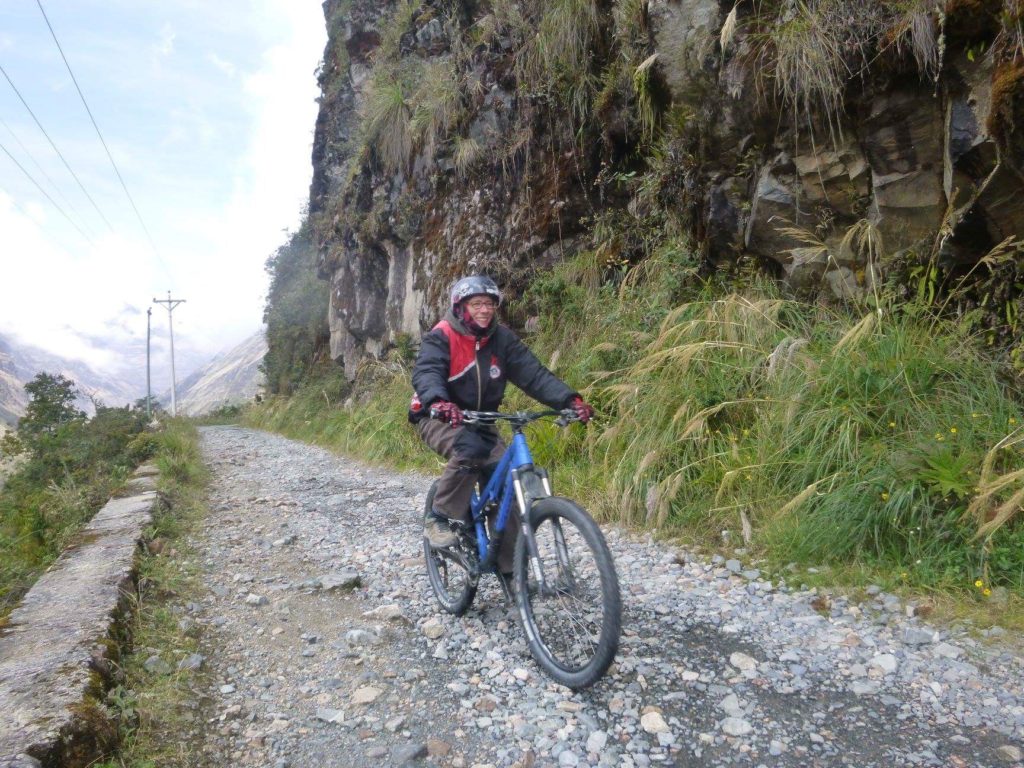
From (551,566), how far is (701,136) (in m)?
5.12

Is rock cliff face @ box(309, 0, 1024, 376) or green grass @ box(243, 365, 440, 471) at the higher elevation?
rock cliff face @ box(309, 0, 1024, 376)

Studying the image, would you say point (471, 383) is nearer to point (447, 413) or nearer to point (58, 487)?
point (447, 413)

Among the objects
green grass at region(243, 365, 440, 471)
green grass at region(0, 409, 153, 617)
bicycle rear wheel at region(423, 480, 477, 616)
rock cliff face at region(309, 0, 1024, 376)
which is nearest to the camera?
bicycle rear wheel at region(423, 480, 477, 616)

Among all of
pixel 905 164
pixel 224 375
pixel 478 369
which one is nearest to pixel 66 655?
pixel 478 369

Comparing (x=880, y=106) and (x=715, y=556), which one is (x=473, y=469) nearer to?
(x=715, y=556)

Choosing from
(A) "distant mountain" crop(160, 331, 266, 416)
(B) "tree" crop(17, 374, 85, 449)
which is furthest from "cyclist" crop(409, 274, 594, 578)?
(A) "distant mountain" crop(160, 331, 266, 416)

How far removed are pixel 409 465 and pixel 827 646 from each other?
21.6 ft

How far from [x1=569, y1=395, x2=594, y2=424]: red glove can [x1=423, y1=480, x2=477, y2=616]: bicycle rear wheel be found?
972 mm

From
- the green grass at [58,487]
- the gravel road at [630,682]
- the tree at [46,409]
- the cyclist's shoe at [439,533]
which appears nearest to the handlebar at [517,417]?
the cyclist's shoe at [439,533]

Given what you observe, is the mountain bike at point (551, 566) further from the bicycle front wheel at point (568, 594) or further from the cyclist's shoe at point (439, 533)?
the cyclist's shoe at point (439, 533)

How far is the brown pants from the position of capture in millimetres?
3678

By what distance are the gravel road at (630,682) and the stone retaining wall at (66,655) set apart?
1.56ft

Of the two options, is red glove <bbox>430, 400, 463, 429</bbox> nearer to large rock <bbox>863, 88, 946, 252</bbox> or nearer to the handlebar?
the handlebar

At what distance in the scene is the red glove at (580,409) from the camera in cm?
353
